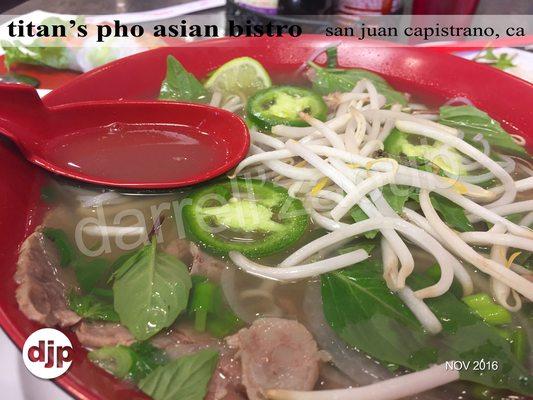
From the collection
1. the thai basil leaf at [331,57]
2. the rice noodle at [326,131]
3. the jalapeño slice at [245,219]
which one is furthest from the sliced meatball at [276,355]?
the thai basil leaf at [331,57]

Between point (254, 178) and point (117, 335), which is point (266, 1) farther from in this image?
point (117, 335)

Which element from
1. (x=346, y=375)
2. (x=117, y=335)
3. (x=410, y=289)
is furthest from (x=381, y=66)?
(x=117, y=335)

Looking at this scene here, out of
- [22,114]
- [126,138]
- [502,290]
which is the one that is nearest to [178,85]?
[126,138]

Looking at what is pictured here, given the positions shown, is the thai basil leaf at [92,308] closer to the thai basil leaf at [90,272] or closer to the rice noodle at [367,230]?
the thai basil leaf at [90,272]

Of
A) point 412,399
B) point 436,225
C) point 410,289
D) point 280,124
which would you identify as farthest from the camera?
point 280,124

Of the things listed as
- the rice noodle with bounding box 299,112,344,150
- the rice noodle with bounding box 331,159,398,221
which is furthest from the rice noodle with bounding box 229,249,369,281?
the rice noodle with bounding box 299,112,344,150

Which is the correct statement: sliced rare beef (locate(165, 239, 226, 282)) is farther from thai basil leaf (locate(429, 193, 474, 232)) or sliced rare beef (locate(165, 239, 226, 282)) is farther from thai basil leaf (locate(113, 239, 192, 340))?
thai basil leaf (locate(429, 193, 474, 232))
